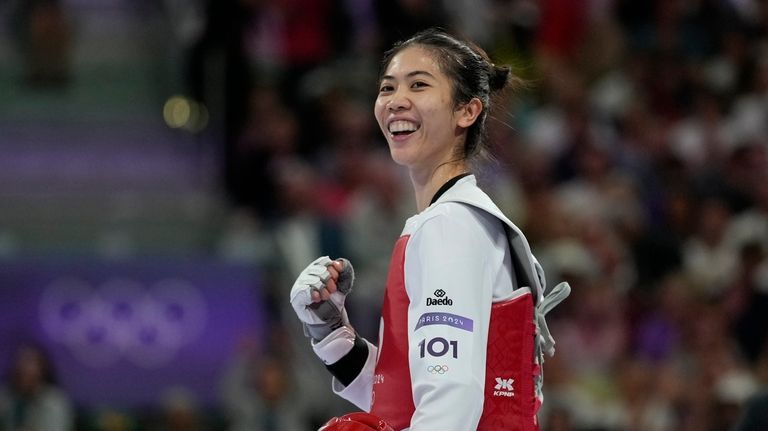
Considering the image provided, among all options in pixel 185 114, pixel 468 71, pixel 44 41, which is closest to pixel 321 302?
pixel 468 71

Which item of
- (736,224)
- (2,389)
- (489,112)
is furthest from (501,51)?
(489,112)

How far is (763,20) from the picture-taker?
1327cm

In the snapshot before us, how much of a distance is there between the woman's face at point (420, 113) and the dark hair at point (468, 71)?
3 cm

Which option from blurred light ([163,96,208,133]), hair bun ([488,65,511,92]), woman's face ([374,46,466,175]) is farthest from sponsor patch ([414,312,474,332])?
blurred light ([163,96,208,133])

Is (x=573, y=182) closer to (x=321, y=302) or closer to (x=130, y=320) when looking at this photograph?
(x=130, y=320)

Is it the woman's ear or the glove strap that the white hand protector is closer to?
the glove strap

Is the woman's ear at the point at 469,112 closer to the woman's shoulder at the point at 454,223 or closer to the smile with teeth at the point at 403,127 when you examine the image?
the smile with teeth at the point at 403,127

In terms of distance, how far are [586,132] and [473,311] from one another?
Result: 318 inches

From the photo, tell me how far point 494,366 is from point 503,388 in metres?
0.07

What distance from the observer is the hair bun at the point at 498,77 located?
4.46 m

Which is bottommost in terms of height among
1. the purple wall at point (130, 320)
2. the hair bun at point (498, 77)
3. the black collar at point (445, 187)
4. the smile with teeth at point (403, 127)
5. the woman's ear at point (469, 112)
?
the purple wall at point (130, 320)

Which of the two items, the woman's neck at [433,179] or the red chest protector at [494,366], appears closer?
the red chest protector at [494,366]

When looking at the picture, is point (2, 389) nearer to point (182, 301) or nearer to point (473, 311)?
point (182, 301)

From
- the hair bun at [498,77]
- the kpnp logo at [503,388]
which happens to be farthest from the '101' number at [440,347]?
the hair bun at [498,77]
